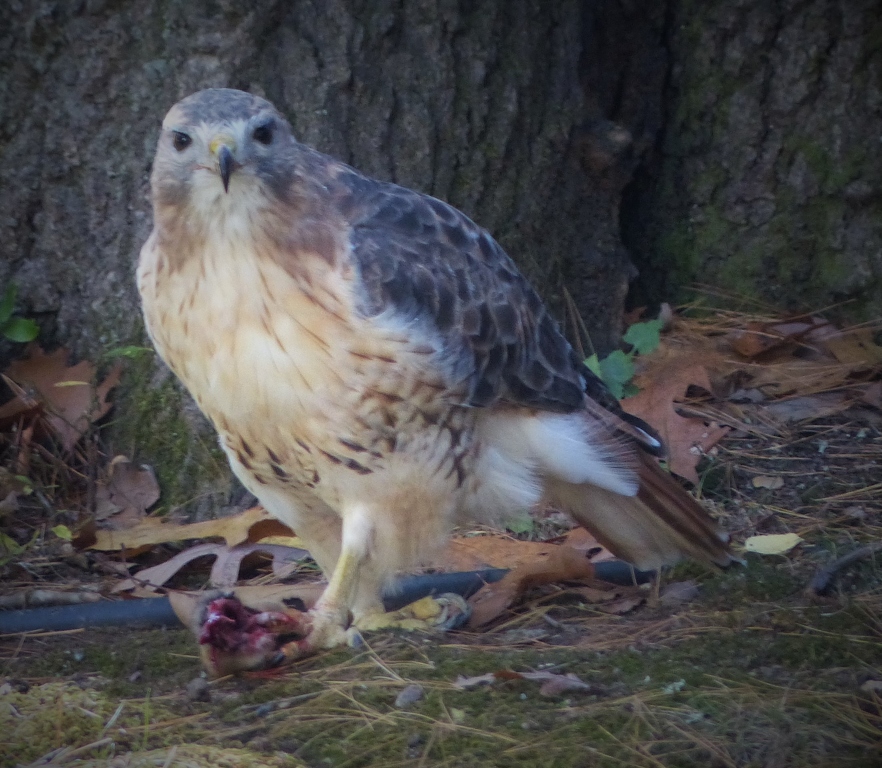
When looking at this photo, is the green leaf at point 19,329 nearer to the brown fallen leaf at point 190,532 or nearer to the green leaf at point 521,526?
the brown fallen leaf at point 190,532

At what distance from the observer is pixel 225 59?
422cm

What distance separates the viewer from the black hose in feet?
11.6

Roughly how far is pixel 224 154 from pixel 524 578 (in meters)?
1.62

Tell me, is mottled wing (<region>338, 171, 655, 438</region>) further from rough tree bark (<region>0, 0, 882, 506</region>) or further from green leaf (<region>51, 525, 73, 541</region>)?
green leaf (<region>51, 525, 73, 541</region>)

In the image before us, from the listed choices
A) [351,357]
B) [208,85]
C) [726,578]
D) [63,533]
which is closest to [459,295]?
[351,357]

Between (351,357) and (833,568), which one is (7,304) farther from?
(833,568)

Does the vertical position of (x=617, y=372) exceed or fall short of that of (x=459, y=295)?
it falls short

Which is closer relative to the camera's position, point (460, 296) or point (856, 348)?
point (460, 296)

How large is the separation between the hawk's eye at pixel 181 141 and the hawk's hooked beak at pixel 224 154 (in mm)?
104

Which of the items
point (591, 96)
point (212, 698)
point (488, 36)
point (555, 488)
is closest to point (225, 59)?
point (488, 36)

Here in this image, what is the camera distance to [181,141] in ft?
9.84

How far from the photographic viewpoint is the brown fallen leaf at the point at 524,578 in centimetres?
355

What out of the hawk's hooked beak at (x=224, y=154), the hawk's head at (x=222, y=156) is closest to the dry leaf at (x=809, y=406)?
the hawk's head at (x=222, y=156)

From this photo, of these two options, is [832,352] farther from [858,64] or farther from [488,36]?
[488,36]
